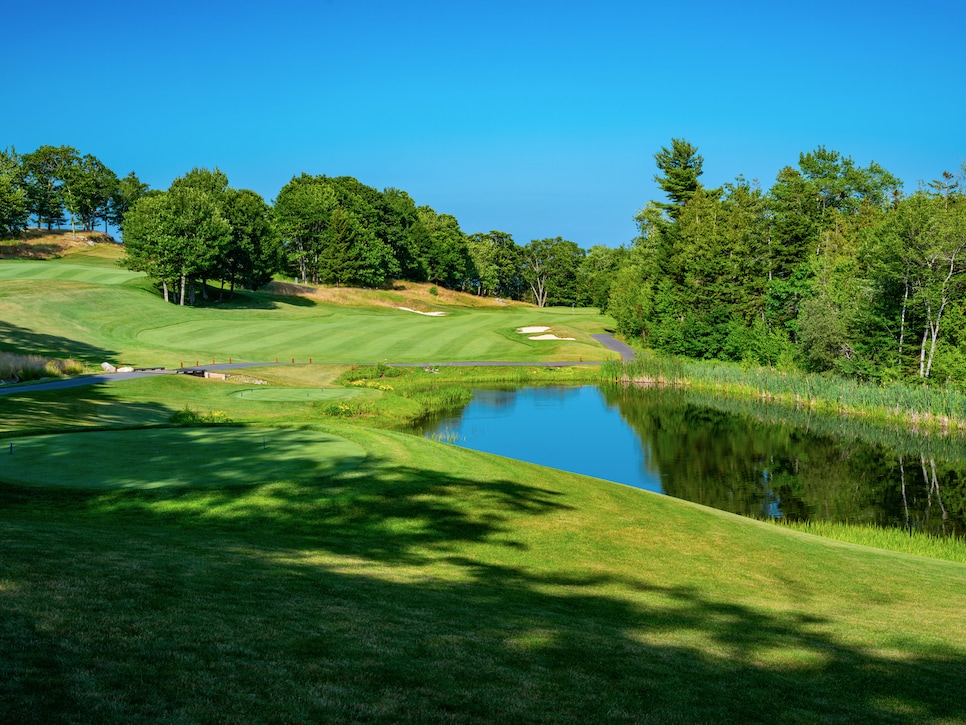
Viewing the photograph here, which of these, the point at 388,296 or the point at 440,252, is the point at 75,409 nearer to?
the point at 388,296

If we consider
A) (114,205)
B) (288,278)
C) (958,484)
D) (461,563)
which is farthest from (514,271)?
(461,563)

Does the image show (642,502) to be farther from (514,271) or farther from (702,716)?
(514,271)

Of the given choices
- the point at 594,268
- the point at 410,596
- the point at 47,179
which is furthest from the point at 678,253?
the point at 47,179

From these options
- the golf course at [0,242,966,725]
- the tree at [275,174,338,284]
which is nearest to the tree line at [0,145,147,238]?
the tree at [275,174,338,284]

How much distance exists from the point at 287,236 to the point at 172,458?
107773 millimetres

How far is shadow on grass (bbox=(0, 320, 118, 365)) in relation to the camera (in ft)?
171

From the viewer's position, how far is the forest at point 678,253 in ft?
148

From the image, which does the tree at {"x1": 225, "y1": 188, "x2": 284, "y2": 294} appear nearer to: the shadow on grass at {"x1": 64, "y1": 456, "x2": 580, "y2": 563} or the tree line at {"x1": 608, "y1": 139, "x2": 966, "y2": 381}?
the tree line at {"x1": 608, "y1": 139, "x2": 966, "y2": 381}

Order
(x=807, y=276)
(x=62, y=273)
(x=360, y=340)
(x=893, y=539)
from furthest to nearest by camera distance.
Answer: (x=62, y=273)
(x=360, y=340)
(x=807, y=276)
(x=893, y=539)

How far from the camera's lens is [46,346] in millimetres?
54094

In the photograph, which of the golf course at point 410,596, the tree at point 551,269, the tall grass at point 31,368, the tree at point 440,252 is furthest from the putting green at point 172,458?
the tree at point 551,269

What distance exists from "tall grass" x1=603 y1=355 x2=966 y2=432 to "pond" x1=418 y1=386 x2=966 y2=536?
1739mm

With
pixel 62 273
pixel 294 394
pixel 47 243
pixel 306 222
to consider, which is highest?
pixel 306 222

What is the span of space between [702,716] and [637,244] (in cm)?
11147
